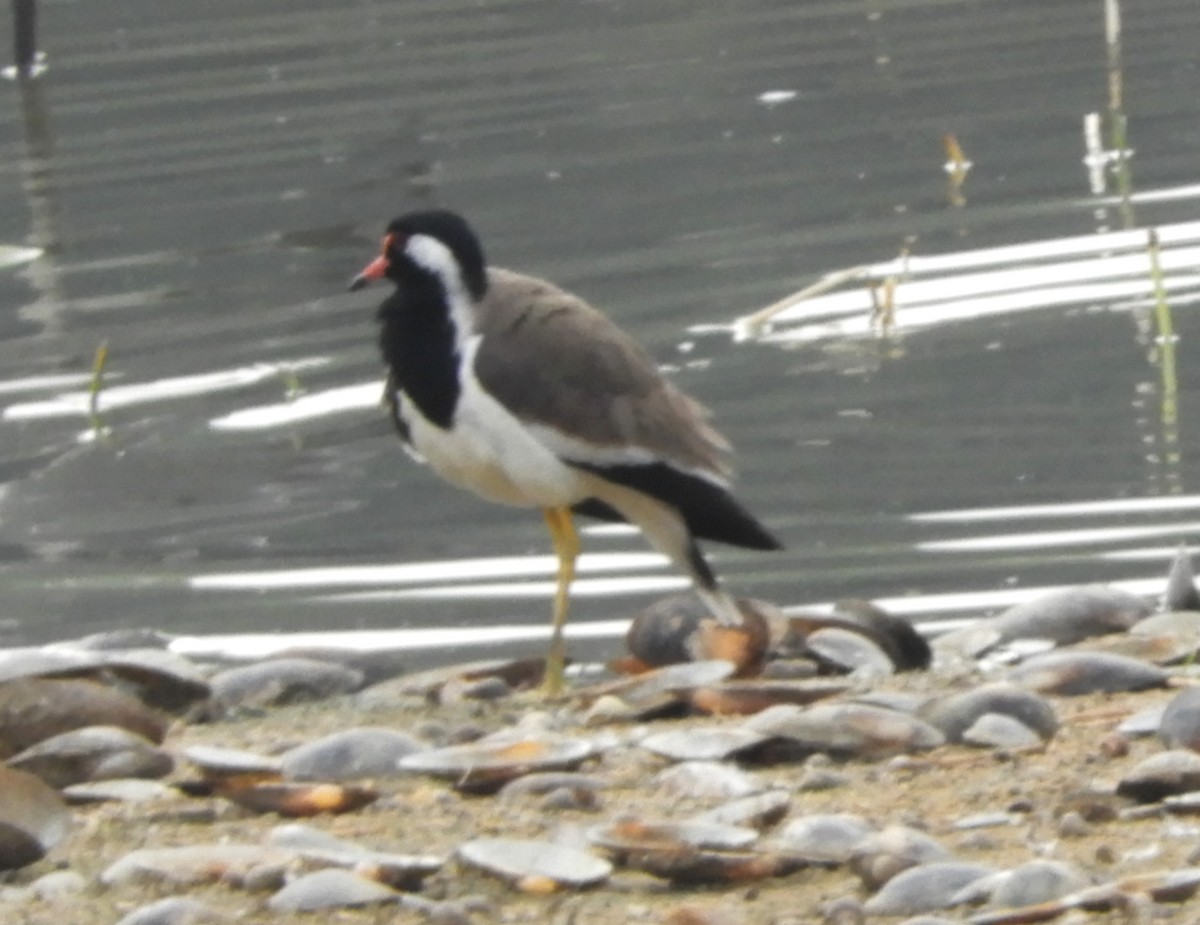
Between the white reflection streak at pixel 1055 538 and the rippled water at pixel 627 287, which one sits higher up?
the rippled water at pixel 627 287

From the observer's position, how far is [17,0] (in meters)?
17.3

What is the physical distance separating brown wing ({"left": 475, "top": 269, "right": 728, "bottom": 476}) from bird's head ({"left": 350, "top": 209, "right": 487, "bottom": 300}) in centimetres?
8

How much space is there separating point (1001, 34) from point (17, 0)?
231 inches

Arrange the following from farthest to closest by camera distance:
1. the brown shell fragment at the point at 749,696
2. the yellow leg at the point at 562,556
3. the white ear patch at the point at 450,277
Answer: the yellow leg at the point at 562,556 < the white ear patch at the point at 450,277 < the brown shell fragment at the point at 749,696

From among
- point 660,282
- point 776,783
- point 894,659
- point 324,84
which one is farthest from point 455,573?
point 324,84

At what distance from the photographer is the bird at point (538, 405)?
582 cm

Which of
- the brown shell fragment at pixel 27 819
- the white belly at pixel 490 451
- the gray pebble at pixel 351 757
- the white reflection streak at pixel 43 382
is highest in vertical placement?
the white belly at pixel 490 451

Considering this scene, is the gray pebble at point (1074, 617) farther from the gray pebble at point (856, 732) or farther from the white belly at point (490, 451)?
the gray pebble at point (856, 732)

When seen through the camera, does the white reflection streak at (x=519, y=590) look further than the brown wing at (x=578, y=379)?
Yes

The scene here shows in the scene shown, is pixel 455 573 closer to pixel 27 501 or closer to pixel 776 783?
pixel 27 501

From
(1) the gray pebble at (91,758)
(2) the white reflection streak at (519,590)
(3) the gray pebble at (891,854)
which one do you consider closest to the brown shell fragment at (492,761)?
(1) the gray pebble at (91,758)

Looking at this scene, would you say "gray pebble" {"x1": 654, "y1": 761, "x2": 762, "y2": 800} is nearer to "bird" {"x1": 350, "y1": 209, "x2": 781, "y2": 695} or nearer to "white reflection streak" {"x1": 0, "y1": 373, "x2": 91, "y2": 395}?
"bird" {"x1": 350, "y1": 209, "x2": 781, "y2": 695}

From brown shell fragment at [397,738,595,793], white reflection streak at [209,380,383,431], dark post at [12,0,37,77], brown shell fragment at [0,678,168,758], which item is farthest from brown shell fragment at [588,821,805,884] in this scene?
dark post at [12,0,37,77]

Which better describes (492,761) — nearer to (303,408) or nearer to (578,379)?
(578,379)
